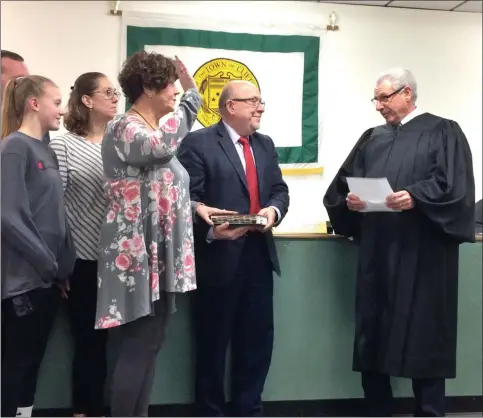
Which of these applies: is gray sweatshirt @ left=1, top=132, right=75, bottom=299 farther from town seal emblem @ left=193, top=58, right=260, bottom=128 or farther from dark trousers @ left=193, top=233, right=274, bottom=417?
town seal emblem @ left=193, top=58, right=260, bottom=128

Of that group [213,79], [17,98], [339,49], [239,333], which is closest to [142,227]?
[17,98]

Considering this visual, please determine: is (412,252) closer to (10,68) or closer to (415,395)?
(415,395)

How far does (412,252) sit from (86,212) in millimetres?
1248

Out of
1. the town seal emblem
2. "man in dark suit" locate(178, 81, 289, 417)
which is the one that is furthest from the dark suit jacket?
the town seal emblem

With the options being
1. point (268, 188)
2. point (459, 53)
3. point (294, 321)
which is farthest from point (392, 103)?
point (459, 53)

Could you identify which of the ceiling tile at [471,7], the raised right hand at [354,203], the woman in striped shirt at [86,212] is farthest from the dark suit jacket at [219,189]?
the ceiling tile at [471,7]

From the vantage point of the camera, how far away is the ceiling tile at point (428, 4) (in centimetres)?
475

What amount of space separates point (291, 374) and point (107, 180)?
48.5 inches

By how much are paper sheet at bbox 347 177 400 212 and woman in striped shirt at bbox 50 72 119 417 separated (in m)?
0.93

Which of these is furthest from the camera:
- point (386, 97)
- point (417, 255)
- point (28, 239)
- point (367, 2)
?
point (367, 2)

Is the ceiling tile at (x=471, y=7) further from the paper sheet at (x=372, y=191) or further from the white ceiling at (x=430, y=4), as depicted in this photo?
the paper sheet at (x=372, y=191)

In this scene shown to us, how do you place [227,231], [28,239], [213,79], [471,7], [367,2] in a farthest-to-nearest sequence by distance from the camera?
1. [471,7]
2. [367,2]
3. [213,79]
4. [227,231]
5. [28,239]

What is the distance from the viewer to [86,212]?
6.56ft

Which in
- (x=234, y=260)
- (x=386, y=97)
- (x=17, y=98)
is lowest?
(x=234, y=260)
